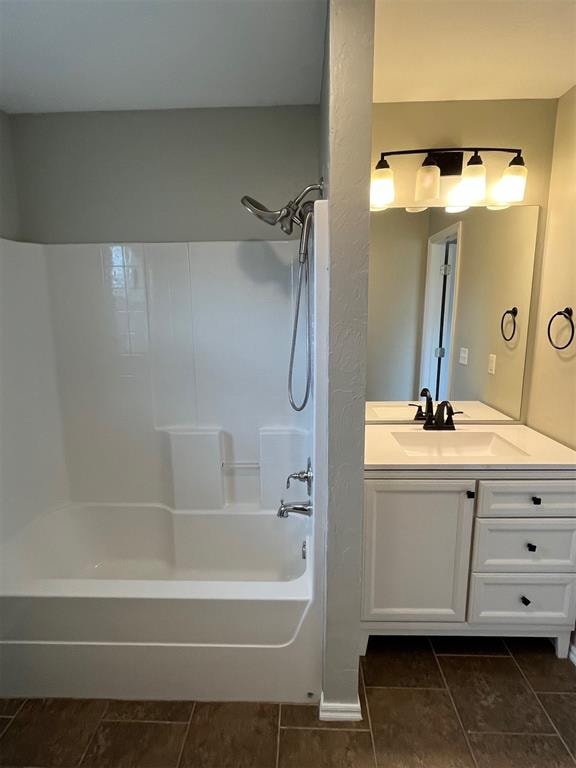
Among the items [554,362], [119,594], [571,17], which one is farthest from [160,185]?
[554,362]

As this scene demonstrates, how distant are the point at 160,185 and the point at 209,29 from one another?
77cm

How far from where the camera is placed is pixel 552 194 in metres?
1.78

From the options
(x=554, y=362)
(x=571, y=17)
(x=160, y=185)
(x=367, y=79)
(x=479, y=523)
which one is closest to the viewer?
(x=367, y=79)

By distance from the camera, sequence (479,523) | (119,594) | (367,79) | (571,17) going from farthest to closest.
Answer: (479,523) → (119,594) → (571,17) → (367,79)

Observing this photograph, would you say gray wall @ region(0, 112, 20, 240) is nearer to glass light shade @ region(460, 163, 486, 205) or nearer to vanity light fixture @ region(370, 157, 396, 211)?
vanity light fixture @ region(370, 157, 396, 211)

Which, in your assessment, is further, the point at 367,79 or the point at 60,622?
the point at 60,622

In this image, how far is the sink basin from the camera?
72.1 inches

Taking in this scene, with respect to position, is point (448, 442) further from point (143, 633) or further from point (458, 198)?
point (143, 633)

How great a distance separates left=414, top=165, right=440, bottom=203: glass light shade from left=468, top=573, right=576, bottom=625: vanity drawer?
64.4 inches

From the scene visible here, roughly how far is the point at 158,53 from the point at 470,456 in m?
1.99

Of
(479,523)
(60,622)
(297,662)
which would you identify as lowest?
(297,662)

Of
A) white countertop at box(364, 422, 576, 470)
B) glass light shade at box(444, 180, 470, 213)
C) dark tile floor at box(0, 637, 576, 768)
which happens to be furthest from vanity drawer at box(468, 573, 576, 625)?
glass light shade at box(444, 180, 470, 213)

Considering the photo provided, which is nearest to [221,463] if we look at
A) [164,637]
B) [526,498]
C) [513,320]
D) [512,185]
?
[164,637]

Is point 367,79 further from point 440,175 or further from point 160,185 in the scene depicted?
point 160,185
